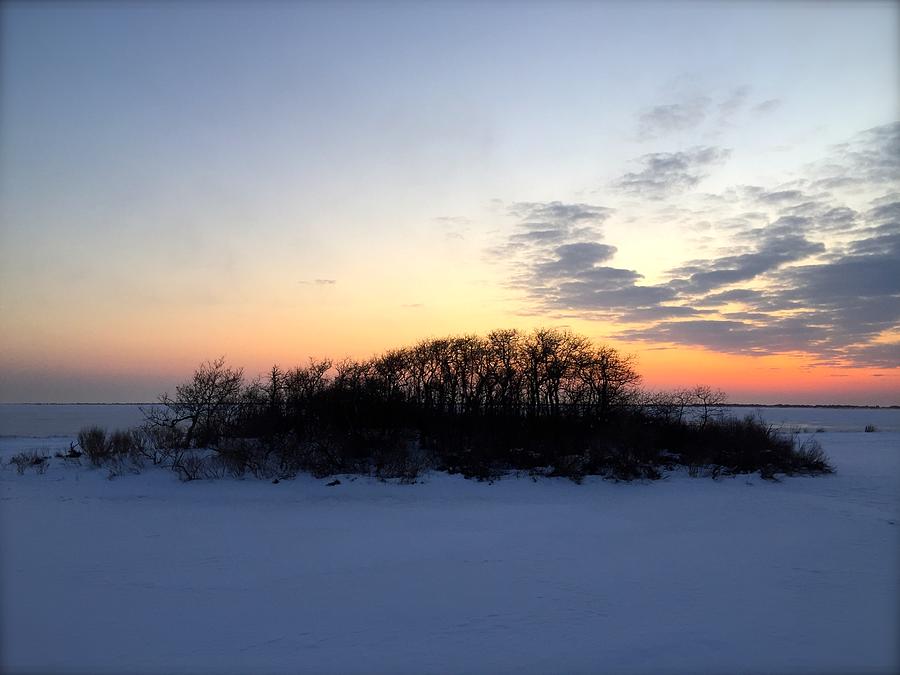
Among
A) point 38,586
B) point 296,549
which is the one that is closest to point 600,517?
point 296,549

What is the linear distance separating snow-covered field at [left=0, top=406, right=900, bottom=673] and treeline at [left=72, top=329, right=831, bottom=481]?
3587 millimetres

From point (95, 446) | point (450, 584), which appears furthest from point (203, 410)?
point (450, 584)

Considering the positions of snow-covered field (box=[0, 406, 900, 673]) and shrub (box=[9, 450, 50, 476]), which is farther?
shrub (box=[9, 450, 50, 476])

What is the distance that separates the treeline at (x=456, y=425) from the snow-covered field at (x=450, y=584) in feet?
11.8

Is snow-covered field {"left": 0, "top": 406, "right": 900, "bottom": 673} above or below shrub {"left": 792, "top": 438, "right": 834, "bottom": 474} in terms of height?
below

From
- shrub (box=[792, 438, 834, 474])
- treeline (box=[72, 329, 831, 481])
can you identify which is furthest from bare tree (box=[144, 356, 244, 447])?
shrub (box=[792, 438, 834, 474])

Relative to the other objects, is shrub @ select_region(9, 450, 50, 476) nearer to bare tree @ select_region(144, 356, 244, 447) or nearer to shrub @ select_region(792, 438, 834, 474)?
bare tree @ select_region(144, 356, 244, 447)

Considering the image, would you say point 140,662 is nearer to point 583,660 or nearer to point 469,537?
point 583,660

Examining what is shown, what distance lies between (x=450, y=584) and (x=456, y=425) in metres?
17.5

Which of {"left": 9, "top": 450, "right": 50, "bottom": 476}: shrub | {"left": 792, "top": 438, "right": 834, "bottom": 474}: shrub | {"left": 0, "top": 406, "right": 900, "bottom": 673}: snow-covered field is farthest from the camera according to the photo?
{"left": 792, "top": 438, "right": 834, "bottom": 474}: shrub

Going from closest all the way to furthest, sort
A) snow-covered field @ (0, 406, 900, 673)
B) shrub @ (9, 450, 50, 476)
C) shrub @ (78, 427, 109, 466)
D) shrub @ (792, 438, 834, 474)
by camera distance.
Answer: snow-covered field @ (0, 406, 900, 673) → shrub @ (9, 450, 50, 476) → shrub @ (78, 427, 109, 466) → shrub @ (792, 438, 834, 474)

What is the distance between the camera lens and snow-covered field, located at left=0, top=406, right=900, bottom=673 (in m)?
7.75

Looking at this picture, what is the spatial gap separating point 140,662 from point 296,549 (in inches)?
223

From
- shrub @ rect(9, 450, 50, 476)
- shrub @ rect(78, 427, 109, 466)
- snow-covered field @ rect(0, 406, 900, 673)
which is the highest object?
shrub @ rect(78, 427, 109, 466)
